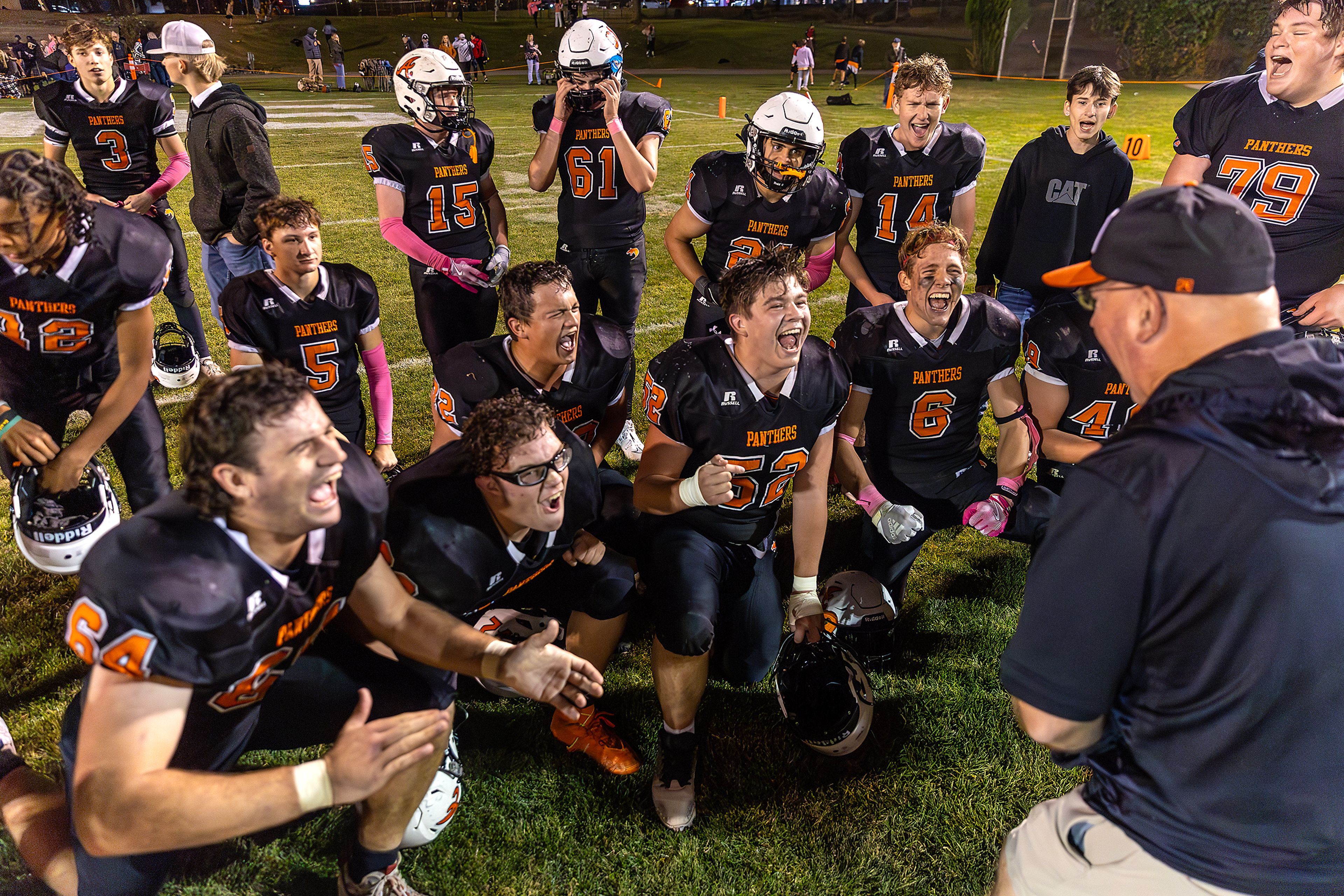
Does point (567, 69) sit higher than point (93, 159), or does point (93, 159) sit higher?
point (567, 69)

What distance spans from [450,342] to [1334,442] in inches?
176

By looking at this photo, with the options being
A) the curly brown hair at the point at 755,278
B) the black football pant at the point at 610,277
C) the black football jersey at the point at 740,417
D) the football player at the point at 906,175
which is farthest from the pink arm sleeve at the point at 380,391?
the football player at the point at 906,175

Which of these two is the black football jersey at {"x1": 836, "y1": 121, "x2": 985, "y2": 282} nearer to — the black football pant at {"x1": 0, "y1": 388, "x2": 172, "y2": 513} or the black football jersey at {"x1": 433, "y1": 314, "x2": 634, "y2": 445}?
the black football jersey at {"x1": 433, "y1": 314, "x2": 634, "y2": 445}

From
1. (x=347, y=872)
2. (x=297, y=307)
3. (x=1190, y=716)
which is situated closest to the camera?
(x=1190, y=716)

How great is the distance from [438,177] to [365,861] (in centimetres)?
372

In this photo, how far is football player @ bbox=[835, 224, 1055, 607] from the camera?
3648mm

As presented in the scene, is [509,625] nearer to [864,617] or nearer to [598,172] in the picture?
[864,617]

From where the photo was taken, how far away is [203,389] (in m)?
2.05

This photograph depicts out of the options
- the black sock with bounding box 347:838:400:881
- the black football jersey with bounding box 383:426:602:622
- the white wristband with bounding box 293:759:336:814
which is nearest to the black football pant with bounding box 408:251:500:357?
the black football jersey with bounding box 383:426:602:622

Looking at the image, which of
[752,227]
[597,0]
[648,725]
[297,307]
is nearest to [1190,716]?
[648,725]

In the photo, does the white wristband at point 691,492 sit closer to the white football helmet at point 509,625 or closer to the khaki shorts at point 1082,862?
the white football helmet at point 509,625

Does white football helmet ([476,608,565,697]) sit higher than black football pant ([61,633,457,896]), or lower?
lower

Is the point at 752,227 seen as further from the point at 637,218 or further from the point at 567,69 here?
the point at 567,69

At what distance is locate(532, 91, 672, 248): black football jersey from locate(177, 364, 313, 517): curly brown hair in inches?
134
